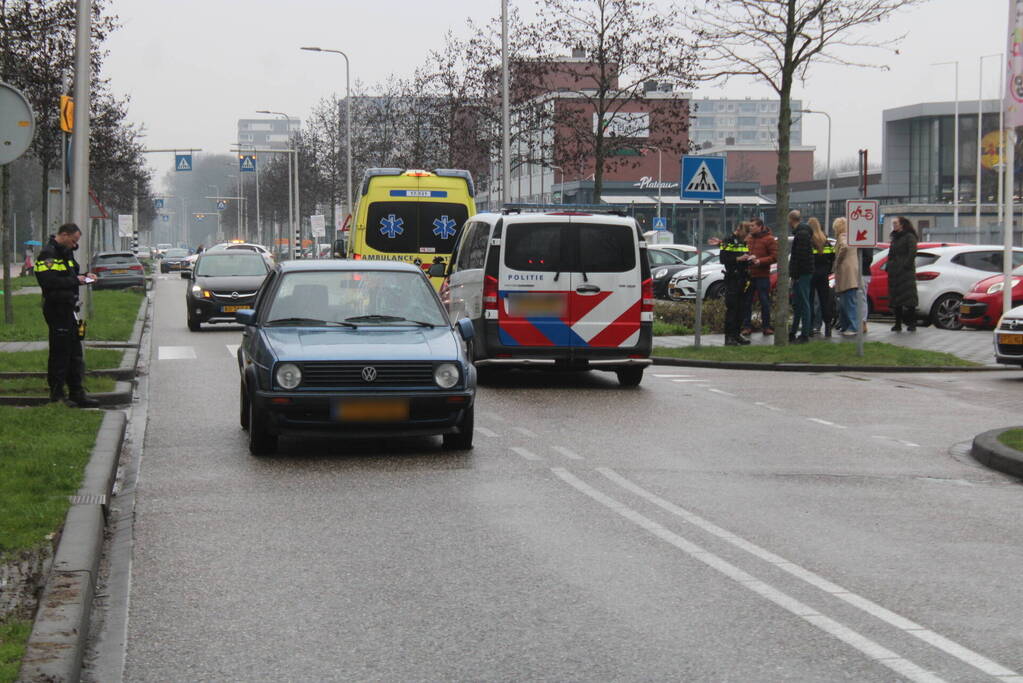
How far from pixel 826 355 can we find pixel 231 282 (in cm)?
1255

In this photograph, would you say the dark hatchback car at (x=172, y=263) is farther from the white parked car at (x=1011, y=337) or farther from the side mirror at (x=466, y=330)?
the side mirror at (x=466, y=330)

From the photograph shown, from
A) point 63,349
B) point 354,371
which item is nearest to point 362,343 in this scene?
point 354,371

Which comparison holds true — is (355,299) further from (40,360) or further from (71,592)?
(40,360)

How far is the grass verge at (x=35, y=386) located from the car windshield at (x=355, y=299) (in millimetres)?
3683

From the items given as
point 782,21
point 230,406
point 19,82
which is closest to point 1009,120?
point 782,21

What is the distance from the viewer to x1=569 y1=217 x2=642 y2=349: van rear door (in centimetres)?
1650

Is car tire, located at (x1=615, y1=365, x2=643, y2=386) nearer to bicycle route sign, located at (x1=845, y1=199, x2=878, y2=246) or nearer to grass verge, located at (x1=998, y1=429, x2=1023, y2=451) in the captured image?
bicycle route sign, located at (x1=845, y1=199, x2=878, y2=246)

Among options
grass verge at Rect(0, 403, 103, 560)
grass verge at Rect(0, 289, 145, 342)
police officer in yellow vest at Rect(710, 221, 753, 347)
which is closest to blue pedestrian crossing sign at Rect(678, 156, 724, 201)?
police officer in yellow vest at Rect(710, 221, 753, 347)

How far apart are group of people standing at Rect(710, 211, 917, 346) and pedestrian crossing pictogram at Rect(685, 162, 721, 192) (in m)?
0.87

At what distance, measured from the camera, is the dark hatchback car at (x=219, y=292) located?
92.2 feet

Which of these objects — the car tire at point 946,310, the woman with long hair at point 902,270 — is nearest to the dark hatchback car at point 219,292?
the woman with long hair at point 902,270

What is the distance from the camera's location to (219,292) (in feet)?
92.4

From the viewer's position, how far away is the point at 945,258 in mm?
26906

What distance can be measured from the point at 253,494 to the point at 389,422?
1648mm
